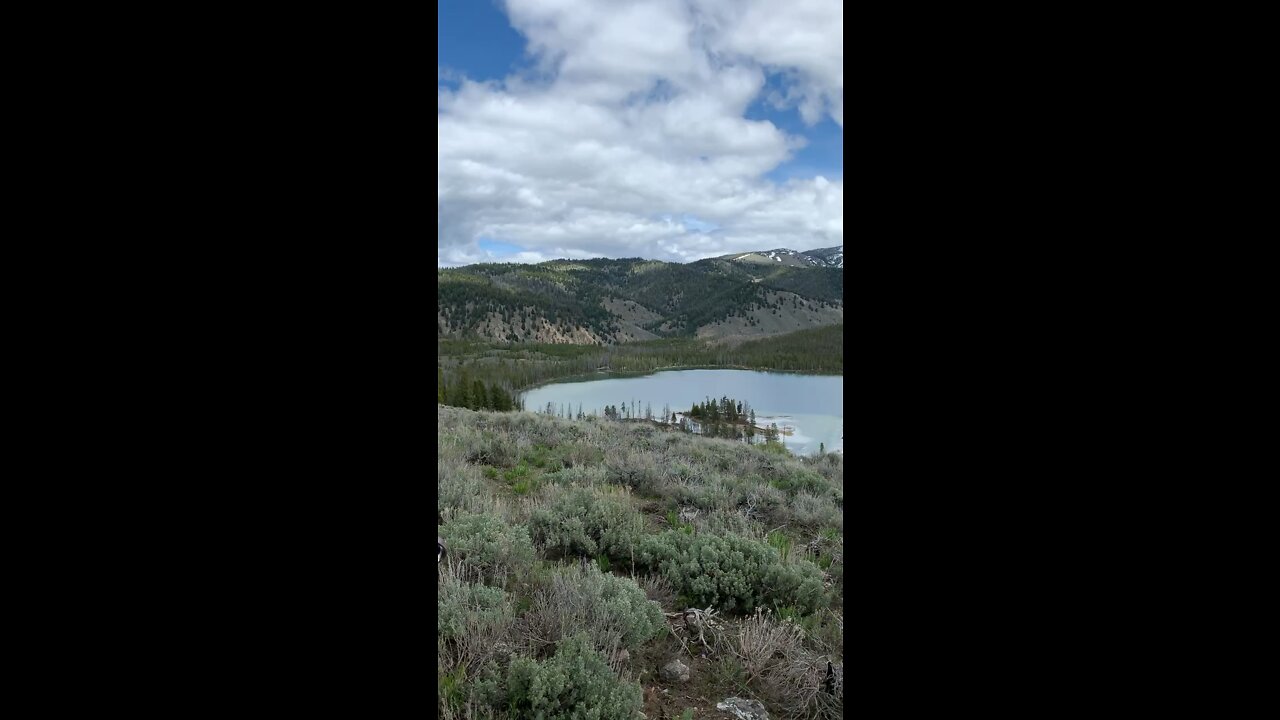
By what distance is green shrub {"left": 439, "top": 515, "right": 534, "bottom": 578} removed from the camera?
346 cm

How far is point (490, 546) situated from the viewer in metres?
3.54

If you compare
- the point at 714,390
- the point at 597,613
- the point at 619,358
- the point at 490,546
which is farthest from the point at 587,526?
the point at 619,358

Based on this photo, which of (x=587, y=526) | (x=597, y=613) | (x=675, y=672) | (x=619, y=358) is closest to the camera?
(x=675, y=672)

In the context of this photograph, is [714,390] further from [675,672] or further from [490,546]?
[675,672]

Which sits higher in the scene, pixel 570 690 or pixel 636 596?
pixel 636 596

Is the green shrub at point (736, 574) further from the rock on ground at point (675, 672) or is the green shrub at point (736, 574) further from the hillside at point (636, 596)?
the rock on ground at point (675, 672)

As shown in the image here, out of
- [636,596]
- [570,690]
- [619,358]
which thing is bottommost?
[570,690]

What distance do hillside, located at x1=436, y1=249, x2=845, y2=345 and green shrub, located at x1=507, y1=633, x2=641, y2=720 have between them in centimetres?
5475

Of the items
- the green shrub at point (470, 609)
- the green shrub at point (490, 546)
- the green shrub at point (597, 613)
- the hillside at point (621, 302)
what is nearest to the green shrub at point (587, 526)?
the green shrub at point (490, 546)

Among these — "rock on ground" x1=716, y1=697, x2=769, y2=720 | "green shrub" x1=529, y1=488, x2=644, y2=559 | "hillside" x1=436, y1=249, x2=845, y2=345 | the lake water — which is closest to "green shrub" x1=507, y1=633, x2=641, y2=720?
"rock on ground" x1=716, y1=697, x2=769, y2=720

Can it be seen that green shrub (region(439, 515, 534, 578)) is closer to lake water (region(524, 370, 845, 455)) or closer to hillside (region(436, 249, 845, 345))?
lake water (region(524, 370, 845, 455))

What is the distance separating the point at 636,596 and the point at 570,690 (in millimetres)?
684

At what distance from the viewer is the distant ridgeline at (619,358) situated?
3991 cm
